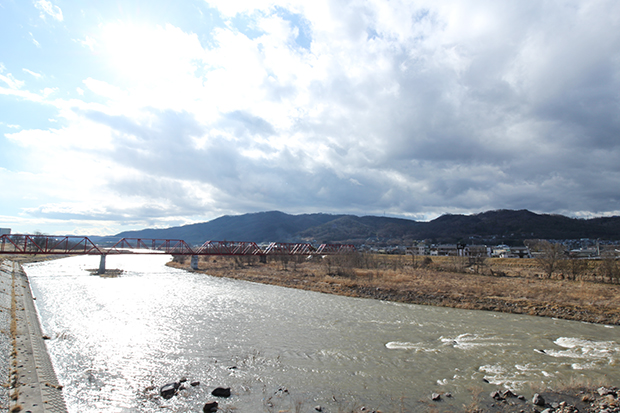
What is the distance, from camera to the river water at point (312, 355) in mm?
12062

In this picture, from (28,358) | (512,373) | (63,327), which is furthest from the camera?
(63,327)

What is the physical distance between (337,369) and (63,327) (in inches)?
841

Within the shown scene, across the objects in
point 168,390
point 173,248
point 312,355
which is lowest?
point 312,355

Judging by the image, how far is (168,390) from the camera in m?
12.3

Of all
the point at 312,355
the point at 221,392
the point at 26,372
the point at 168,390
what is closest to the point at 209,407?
the point at 221,392

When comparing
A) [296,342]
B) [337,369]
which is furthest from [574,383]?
[296,342]

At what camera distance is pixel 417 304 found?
1281 inches

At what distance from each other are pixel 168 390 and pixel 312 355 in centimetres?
735

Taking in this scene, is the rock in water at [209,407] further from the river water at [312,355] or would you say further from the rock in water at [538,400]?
the rock in water at [538,400]

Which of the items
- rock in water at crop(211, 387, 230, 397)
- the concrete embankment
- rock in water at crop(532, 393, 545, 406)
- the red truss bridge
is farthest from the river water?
the red truss bridge

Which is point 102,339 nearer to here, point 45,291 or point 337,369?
point 337,369

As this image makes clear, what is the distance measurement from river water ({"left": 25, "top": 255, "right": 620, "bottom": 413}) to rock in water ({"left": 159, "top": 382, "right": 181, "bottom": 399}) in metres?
0.30

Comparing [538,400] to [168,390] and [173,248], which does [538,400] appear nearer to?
[168,390]

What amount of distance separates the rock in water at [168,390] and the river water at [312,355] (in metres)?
0.30
